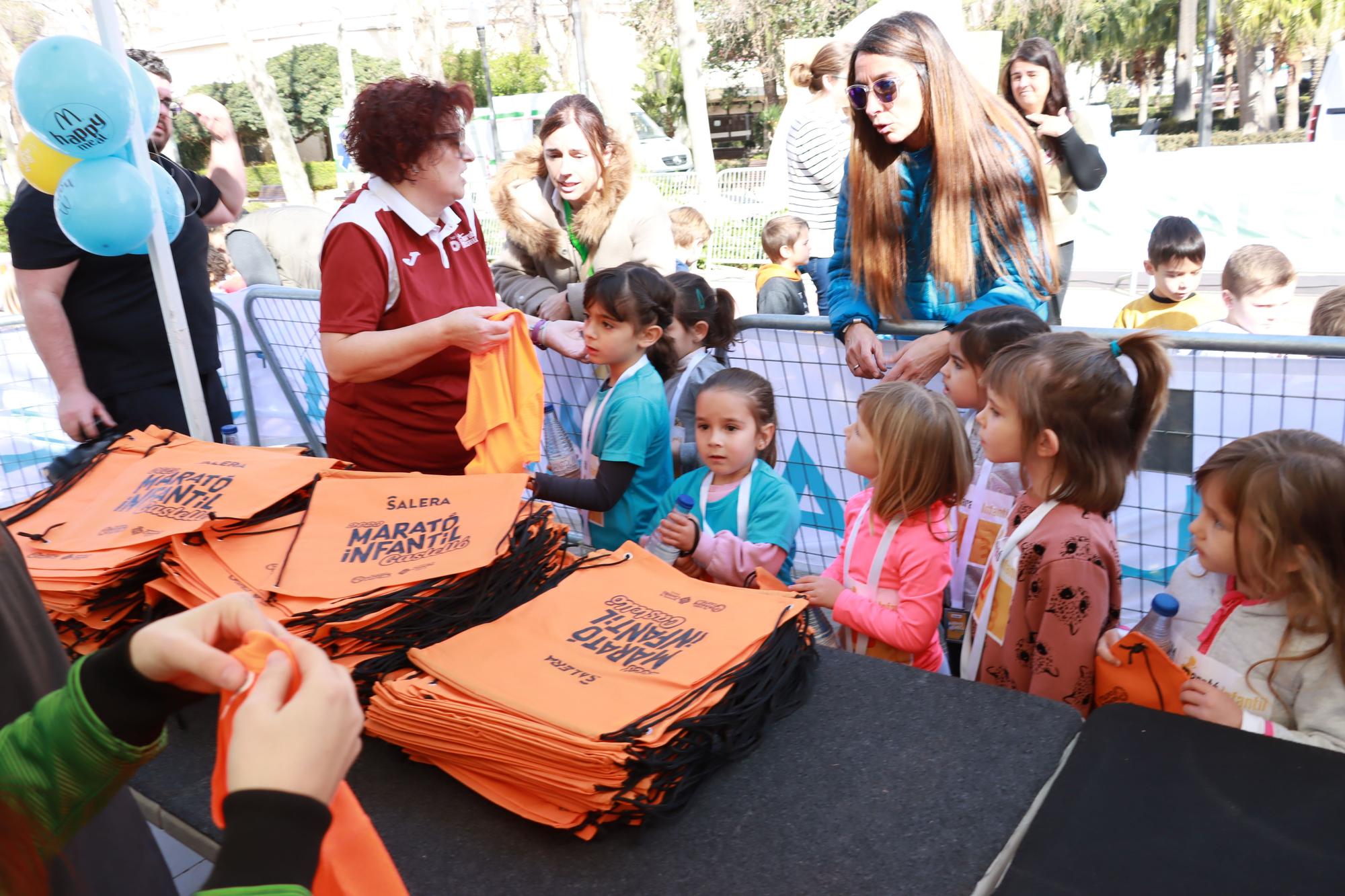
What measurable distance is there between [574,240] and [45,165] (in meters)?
1.65

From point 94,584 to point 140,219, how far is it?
1.44 meters

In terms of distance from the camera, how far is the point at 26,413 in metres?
4.86

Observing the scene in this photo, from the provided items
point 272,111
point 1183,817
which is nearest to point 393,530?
point 1183,817

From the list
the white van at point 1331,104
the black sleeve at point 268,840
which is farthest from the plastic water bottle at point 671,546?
the white van at point 1331,104

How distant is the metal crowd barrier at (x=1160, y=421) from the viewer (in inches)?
106

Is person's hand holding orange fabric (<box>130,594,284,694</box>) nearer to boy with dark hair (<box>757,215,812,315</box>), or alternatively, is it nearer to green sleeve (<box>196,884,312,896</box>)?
green sleeve (<box>196,884,312,896</box>)

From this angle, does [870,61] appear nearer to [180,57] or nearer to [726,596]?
[726,596]

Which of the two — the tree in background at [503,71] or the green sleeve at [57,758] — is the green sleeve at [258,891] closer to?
the green sleeve at [57,758]

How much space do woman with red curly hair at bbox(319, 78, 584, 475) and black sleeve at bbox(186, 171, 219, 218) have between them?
44.5 inches

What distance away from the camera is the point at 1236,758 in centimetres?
126

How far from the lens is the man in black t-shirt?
290 centimetres

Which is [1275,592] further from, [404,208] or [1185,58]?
[1185,58]

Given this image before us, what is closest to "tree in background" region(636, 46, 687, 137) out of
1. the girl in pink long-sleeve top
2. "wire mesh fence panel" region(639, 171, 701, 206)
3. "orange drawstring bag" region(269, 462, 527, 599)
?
"wire mesh fence panel" region(639, 171, 701, 206)

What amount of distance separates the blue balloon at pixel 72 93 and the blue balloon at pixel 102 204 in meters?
0.08
